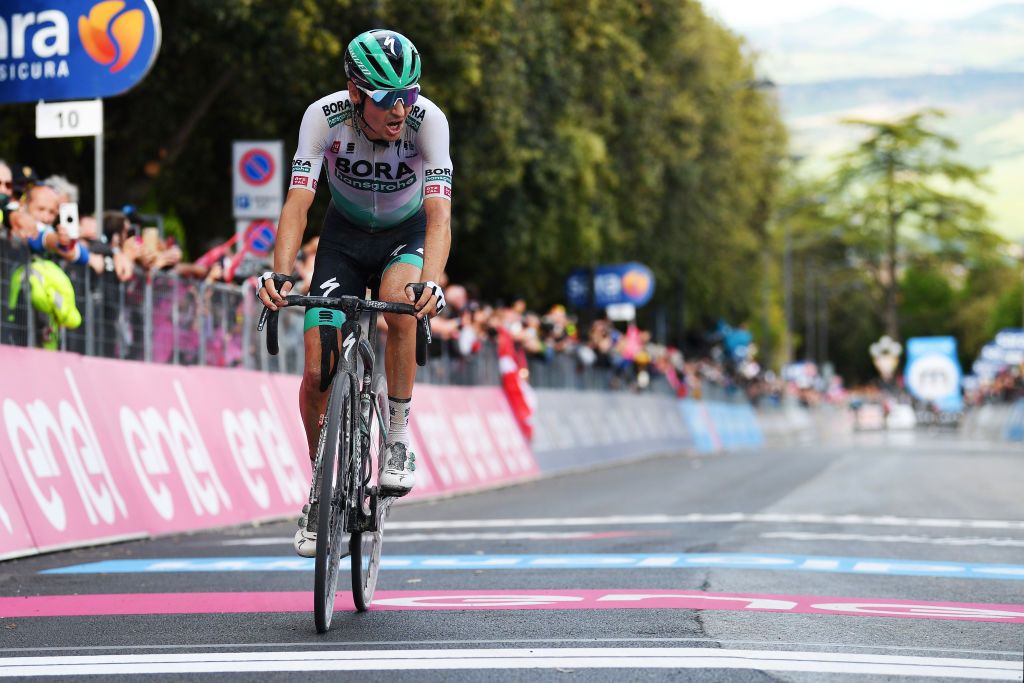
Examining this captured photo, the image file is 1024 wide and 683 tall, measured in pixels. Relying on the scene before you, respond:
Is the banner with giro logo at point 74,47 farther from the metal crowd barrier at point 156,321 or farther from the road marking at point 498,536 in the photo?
the road marking at point 498,536

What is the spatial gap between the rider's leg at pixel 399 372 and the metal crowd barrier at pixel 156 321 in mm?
4499

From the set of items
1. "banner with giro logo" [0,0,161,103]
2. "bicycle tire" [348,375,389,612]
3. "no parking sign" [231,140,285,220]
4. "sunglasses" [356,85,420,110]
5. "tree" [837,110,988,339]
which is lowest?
"bicycle tire" [348,375,389,612]

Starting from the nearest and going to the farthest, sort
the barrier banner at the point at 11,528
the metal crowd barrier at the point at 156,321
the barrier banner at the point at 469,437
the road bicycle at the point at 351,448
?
the road bicycle at the point at 351,448 < the barrier banner at the point at 11,528 < the metal crowd barrier at the point at 156,321 < the barrier banner at the point at 469,437

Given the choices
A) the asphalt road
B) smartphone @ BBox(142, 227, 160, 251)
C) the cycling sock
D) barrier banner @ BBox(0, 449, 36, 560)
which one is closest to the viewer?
the asphalt road

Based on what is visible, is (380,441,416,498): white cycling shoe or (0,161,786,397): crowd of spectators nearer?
(380,441,416,498): white cycling shoe

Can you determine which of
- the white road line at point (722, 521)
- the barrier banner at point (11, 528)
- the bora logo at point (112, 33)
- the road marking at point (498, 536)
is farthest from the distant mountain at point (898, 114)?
the barrier banner at point (11, 528)

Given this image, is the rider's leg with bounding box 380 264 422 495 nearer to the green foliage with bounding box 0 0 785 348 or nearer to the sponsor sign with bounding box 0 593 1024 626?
the sponsor sign with bounding box 0 593 1024 626

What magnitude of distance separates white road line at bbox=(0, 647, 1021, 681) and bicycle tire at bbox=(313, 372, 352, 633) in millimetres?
365

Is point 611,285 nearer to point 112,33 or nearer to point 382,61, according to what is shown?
point 112,33

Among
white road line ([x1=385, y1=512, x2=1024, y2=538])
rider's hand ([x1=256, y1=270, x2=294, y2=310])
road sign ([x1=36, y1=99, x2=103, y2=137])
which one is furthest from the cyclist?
road sign ([x1=36, y1=99, x2=103, y2=137])

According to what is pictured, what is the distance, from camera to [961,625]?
7.32m

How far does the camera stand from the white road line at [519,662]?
5910 millimetres

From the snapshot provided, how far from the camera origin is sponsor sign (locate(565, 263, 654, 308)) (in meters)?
40.5

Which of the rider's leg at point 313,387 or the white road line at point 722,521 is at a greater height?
the rider's leg at point 313,387
